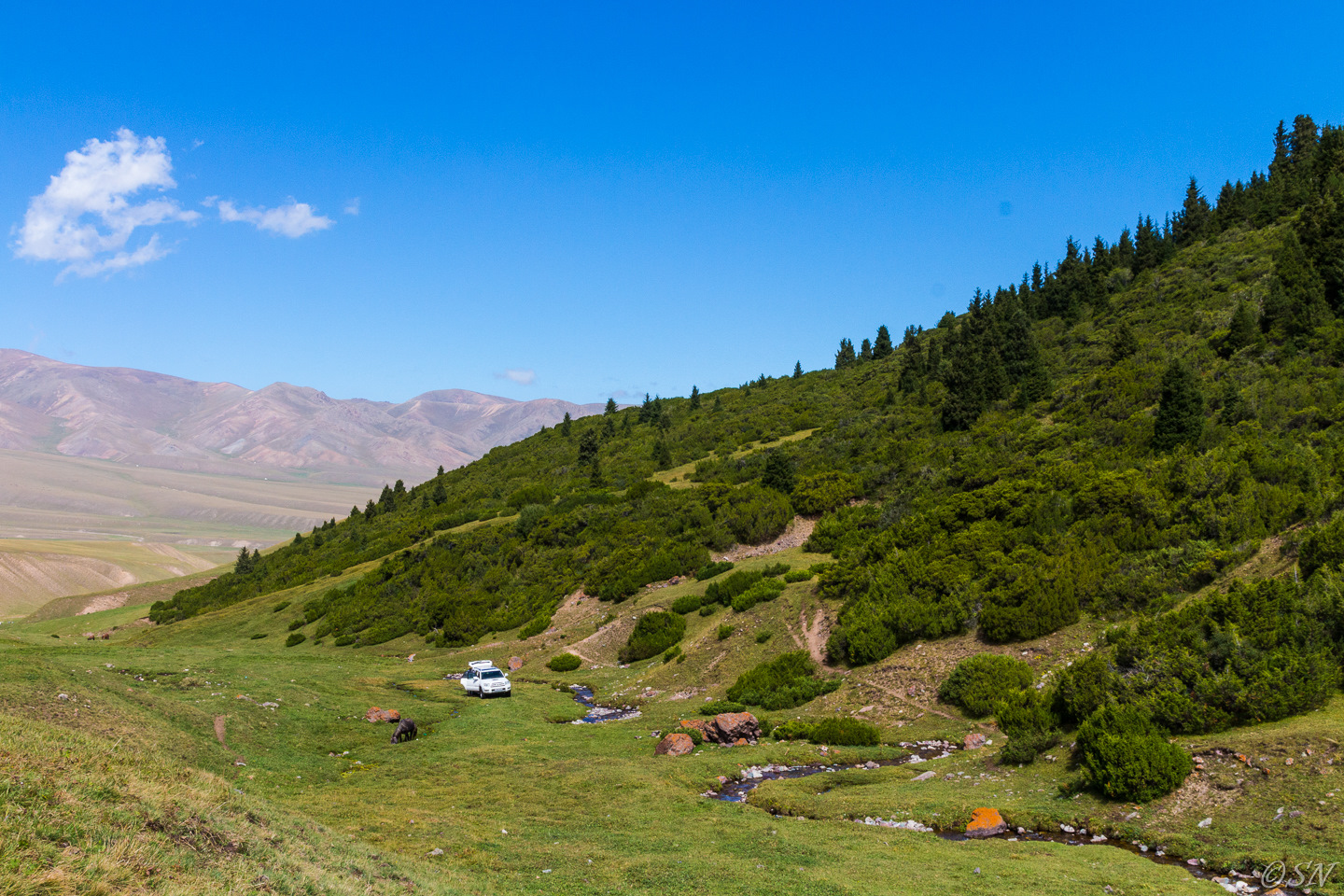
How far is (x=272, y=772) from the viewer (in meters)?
15.7

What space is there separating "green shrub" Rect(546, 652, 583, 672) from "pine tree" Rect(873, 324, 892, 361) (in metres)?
88.7

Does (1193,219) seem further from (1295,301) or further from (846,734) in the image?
(846,734)

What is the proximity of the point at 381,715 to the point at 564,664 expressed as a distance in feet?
38.8

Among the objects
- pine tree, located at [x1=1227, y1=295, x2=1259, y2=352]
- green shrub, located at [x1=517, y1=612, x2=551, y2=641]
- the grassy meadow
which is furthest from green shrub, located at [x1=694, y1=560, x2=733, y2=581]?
pine tree, located at [x1=1227, y1=295, x2=1259, y2=352]

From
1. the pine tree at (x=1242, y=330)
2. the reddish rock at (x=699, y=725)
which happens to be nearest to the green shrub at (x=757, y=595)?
the reddish rock at (x=699, y=725)

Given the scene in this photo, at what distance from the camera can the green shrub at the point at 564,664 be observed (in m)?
33.1

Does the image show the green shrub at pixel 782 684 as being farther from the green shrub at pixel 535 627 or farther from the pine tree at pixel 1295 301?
the pine tree at pixel 1295 301

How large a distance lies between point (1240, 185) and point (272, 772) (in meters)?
107

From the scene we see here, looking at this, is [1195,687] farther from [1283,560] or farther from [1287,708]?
[1283,560]

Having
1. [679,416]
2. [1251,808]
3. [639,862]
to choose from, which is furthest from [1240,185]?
[639,862]

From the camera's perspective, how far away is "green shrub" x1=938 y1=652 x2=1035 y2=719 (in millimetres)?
19500

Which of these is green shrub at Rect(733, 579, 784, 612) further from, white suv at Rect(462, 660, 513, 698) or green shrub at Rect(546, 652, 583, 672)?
white suv at Rect(462, 660, 513, 698)

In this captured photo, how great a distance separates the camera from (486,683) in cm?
2805

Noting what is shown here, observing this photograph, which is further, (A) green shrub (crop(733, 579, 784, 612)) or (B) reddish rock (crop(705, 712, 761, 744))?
(A) green shrub (crop(733, 579, 784, 612))
